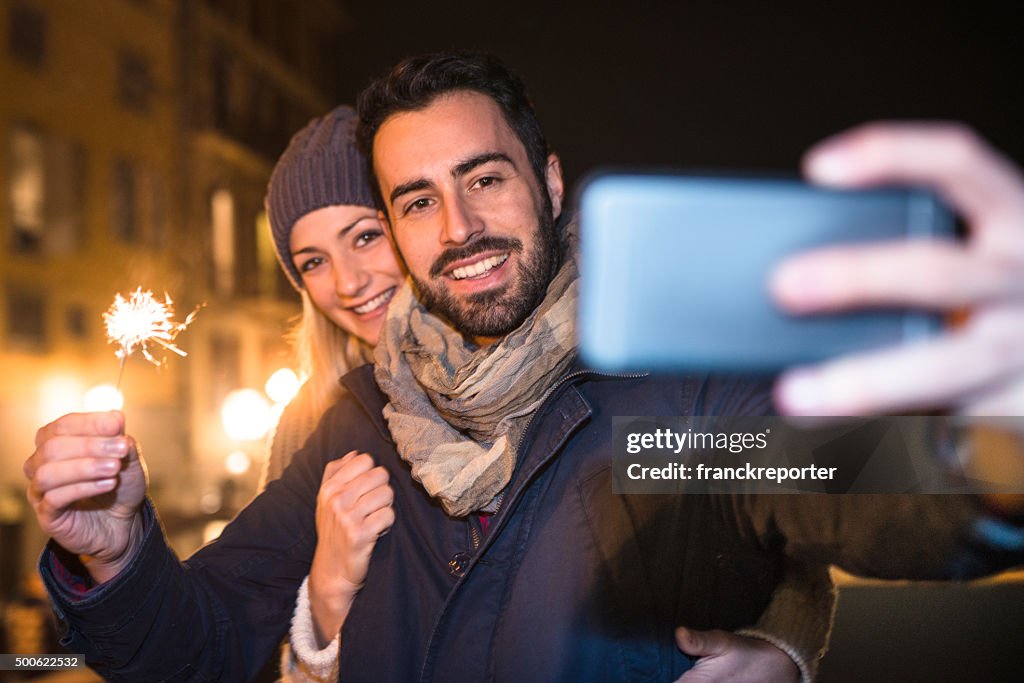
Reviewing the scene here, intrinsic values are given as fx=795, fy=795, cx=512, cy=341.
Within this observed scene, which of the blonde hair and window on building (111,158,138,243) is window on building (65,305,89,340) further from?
the blonde hair

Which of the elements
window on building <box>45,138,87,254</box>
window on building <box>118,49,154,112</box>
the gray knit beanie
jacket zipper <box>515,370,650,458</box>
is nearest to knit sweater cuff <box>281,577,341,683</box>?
jacket zipper <box>515,370,650,458</box>

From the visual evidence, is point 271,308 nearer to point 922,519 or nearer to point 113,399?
point 113,399

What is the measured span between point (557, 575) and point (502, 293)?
47 centimetres

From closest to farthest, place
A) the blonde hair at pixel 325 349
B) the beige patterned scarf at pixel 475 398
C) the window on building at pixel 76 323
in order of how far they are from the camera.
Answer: the beige patterned scarf at pixel 475 398, the blonde hair at pixel 325 349, the window on building at pixel 76 323

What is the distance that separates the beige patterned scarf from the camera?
1229 millimetres

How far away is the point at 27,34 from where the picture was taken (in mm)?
4402

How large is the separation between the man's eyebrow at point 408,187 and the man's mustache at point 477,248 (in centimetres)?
12

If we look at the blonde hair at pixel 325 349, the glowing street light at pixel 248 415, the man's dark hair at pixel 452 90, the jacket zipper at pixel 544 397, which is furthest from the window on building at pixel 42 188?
the jacket zipper at pixel 544 397

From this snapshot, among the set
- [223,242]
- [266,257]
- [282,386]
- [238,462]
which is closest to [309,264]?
[266,257]

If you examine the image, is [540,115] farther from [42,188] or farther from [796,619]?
[42,188]

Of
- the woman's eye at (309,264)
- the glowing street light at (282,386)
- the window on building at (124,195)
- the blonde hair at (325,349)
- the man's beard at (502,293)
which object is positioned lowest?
the glowing street light at (282,386)

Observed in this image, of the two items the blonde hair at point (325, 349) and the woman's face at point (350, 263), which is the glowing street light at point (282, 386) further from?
the woman's face at point (350, 263)

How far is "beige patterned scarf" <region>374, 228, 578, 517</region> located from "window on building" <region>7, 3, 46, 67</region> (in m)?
4.24

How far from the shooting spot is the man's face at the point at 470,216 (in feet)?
4.42
